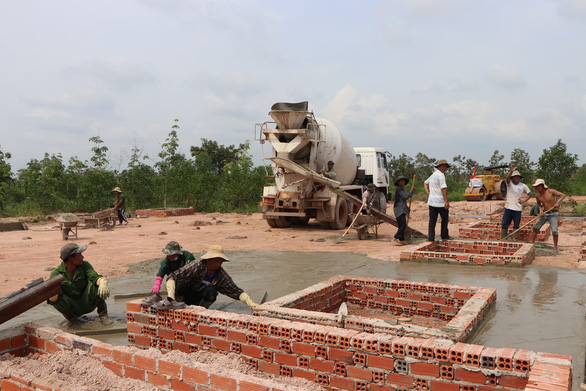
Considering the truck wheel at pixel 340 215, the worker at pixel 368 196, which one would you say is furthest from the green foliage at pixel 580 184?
the worker at pixel 368 196

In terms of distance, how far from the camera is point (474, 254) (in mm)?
7094

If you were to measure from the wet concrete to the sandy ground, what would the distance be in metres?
0.83

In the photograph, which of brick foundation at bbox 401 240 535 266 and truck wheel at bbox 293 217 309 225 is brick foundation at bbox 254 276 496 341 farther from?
truck wheel at bbox 293 217 309 225

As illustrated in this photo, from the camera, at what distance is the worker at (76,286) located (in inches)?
174

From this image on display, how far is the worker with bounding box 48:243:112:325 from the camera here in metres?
4.42

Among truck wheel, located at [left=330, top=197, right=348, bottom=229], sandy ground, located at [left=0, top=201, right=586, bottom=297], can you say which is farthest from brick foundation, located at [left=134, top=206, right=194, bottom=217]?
truck wheel, located at [left=330, top=197, right=348, bottom=229]

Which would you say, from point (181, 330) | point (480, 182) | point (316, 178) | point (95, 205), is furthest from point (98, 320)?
point (480, 182)

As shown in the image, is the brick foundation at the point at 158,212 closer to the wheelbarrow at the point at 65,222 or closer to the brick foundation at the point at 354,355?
the wheelbarrow at the point at 65,222

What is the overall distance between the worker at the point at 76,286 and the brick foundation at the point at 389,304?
5.88ft

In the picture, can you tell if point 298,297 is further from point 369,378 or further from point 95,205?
point 95,205

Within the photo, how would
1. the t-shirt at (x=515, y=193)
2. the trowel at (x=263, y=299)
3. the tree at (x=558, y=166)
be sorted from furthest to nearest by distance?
the tree at (x=558, y=166) < the t-shirt at (x=515, y=193) < the trowel at (x=263, y=299)

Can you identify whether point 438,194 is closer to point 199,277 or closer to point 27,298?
point 199,277

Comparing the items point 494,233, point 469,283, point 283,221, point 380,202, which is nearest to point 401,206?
point 494,233

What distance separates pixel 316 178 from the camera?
12125mm
